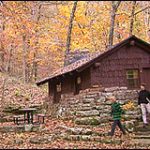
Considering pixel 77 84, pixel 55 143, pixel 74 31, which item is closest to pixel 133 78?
pixel 77 84

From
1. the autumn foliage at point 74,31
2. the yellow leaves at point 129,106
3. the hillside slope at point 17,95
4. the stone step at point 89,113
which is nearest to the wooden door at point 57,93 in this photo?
the hillside slope at point 17,95

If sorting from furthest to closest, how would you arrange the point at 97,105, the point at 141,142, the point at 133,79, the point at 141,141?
the point at 133,79 → the point at 97,105 → the point at 141,141 → the point at 141,142

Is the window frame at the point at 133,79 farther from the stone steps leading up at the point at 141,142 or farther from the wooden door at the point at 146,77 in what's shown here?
the stone steps leading up at the point at 141,142

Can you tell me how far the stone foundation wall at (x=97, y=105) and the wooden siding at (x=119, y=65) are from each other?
502mm

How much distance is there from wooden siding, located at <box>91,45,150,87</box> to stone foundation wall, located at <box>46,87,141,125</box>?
0.50m

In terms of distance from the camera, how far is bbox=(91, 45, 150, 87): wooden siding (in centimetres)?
1930

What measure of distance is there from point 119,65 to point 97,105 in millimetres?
2740

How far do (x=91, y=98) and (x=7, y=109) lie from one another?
6.55m

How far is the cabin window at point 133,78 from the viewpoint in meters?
19.7

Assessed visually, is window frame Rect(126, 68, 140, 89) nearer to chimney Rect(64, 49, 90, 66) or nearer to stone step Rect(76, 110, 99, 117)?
stone step Rect(76, 110, 99, 117)

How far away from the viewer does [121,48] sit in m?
19.8

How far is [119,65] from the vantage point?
19.6m

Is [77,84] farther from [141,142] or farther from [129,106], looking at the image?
[141,142]

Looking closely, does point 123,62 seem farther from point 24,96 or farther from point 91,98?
point 24,96
